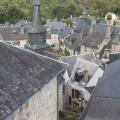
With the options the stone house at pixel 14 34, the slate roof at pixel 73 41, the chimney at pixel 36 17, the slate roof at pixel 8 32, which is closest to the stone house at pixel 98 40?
the slate roof at pixel 73 41

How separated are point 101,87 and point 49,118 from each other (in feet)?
9.97

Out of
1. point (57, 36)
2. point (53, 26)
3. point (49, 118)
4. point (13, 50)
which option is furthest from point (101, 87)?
point (53, 26)

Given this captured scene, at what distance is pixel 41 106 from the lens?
15812 mm

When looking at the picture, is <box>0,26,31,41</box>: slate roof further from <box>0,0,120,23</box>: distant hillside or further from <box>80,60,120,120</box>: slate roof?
<box>80,60,120,120</box>: slate roof

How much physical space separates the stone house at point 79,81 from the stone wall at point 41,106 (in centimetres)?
1082

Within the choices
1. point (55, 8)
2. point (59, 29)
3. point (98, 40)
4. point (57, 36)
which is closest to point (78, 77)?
point (98, 40)

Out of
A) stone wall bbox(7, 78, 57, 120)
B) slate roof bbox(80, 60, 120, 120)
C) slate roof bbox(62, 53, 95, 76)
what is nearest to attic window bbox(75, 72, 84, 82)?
slate roof bbox(62, 53, 95, 76)

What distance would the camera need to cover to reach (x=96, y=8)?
10344 centimetres

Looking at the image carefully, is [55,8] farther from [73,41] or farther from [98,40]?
[98,40]

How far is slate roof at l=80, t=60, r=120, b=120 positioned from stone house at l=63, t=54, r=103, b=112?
32.4ft

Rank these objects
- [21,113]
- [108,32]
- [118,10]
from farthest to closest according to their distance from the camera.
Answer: [118,10]
[108,32]
[21,113]

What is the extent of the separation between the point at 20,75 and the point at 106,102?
4.48 meters

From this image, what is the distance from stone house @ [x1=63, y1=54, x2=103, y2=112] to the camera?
27906 millimetres

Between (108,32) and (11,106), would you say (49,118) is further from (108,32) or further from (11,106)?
(108,32)
